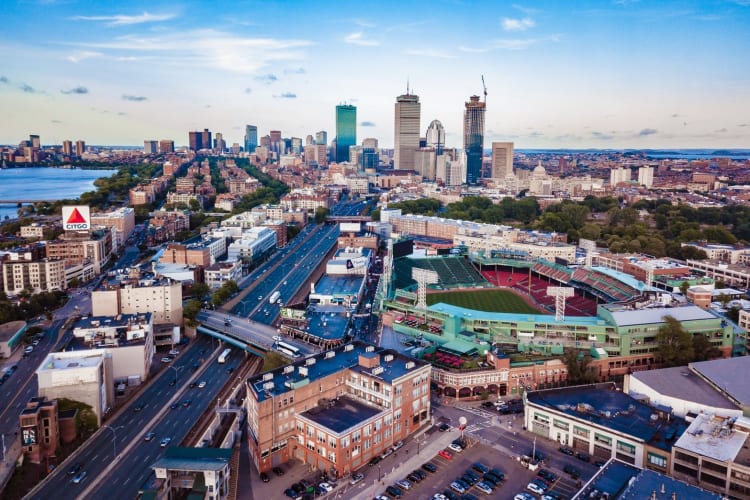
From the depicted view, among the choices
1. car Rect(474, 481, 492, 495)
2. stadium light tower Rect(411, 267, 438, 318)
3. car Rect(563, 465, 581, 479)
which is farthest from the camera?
stadium light tower Rect(411, 267, 438, 318)

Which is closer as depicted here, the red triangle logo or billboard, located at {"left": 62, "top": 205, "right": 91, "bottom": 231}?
billboard, located at {"left": 62, "top": 205, "right": 91, "bottom": 231}

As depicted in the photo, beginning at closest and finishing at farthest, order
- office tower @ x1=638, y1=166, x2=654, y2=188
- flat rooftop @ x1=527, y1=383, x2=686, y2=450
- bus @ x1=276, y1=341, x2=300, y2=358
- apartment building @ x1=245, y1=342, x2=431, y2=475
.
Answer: apartment building @ x1=245, y1=342, x2=431, y2=475 → flat rooftop @ x1=527, y1=383, x2=686, y2=450 → bus @ x1=276, y1=341, x2=300, y2=358 → office tower @ x1=638, y1=166, x2=654, y2=188

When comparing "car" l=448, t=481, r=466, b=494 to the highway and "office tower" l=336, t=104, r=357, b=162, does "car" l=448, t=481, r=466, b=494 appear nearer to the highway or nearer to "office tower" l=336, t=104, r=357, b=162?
the highway

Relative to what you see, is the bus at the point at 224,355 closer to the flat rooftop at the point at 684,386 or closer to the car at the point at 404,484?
the car at the point at 404,484

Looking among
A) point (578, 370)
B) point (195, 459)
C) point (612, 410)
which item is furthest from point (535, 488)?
point (195, 459)

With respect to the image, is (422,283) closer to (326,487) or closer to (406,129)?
(326,487)

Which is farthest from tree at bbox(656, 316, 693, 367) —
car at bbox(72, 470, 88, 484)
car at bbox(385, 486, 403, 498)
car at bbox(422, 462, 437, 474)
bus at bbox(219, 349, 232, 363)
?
car at bbox(72, 470, 88, 484)

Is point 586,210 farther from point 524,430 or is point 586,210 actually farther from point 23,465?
point 23,465

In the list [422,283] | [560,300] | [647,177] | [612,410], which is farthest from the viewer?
[647,177]
